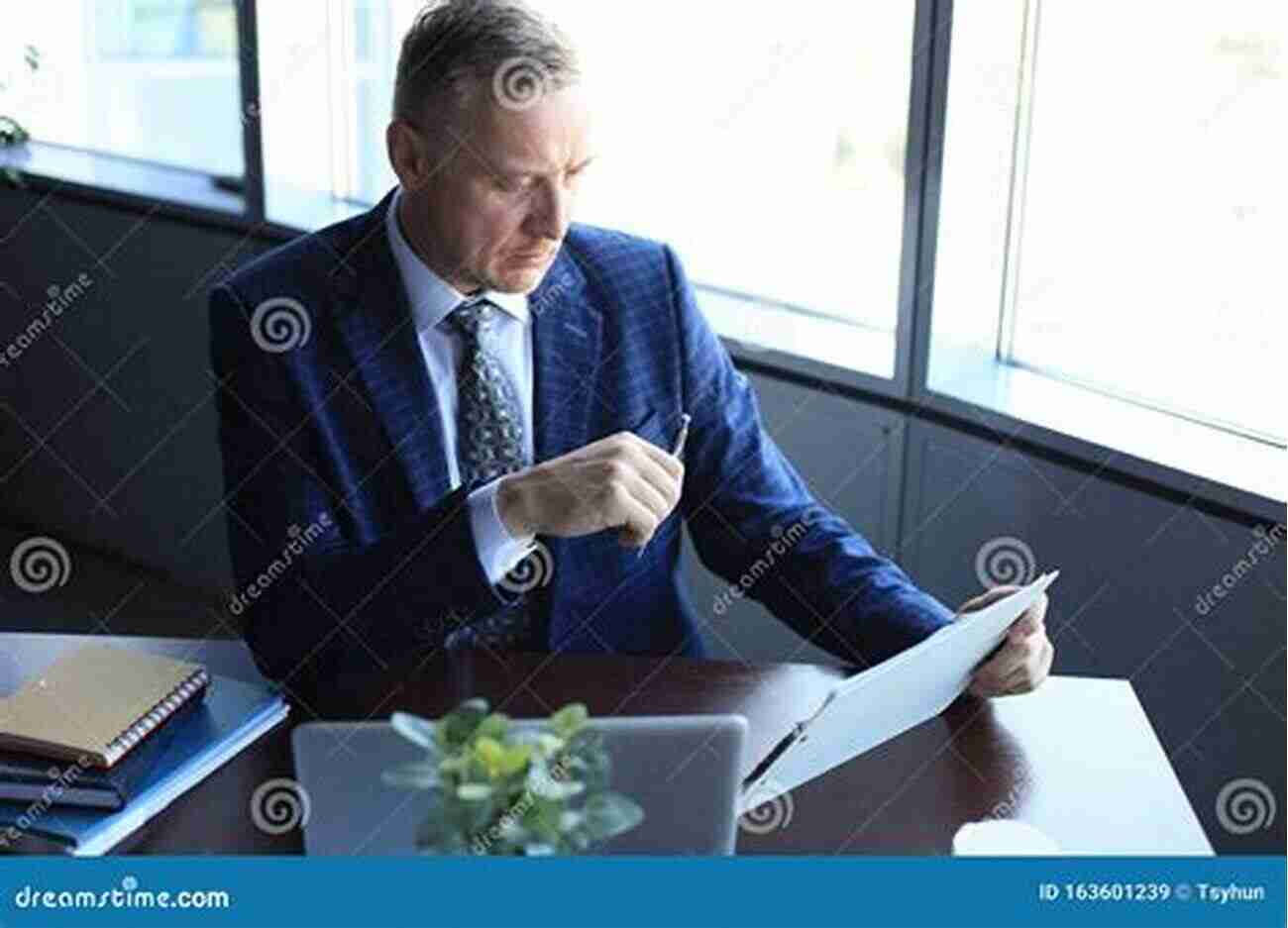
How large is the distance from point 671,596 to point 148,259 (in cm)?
111

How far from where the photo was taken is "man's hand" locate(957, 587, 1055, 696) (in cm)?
152

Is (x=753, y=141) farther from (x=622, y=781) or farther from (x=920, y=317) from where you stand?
(x=622, y=781)

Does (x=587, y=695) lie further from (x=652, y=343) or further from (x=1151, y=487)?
(x=1151, y=487)

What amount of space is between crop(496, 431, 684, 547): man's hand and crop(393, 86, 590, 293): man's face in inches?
10.7

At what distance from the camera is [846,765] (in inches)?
56.7

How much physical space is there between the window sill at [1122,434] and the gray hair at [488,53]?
76cm

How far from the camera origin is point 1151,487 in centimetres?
197

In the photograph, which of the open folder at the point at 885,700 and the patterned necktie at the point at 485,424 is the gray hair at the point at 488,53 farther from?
the open folder at the point at 885,700

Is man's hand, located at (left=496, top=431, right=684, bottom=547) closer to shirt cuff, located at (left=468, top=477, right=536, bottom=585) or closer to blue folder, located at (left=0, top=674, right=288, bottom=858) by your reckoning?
shirt cuff, located at (left=468, top=477, right=536, bottom=585)

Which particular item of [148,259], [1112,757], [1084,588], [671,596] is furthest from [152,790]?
[148,259]

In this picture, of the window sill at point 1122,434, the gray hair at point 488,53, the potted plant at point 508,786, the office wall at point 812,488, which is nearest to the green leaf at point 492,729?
the potted plant at point 508,786

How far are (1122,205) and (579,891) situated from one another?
107 centimetres

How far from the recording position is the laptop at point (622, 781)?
3.72ft

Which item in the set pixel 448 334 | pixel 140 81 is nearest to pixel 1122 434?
pixel 448 334
